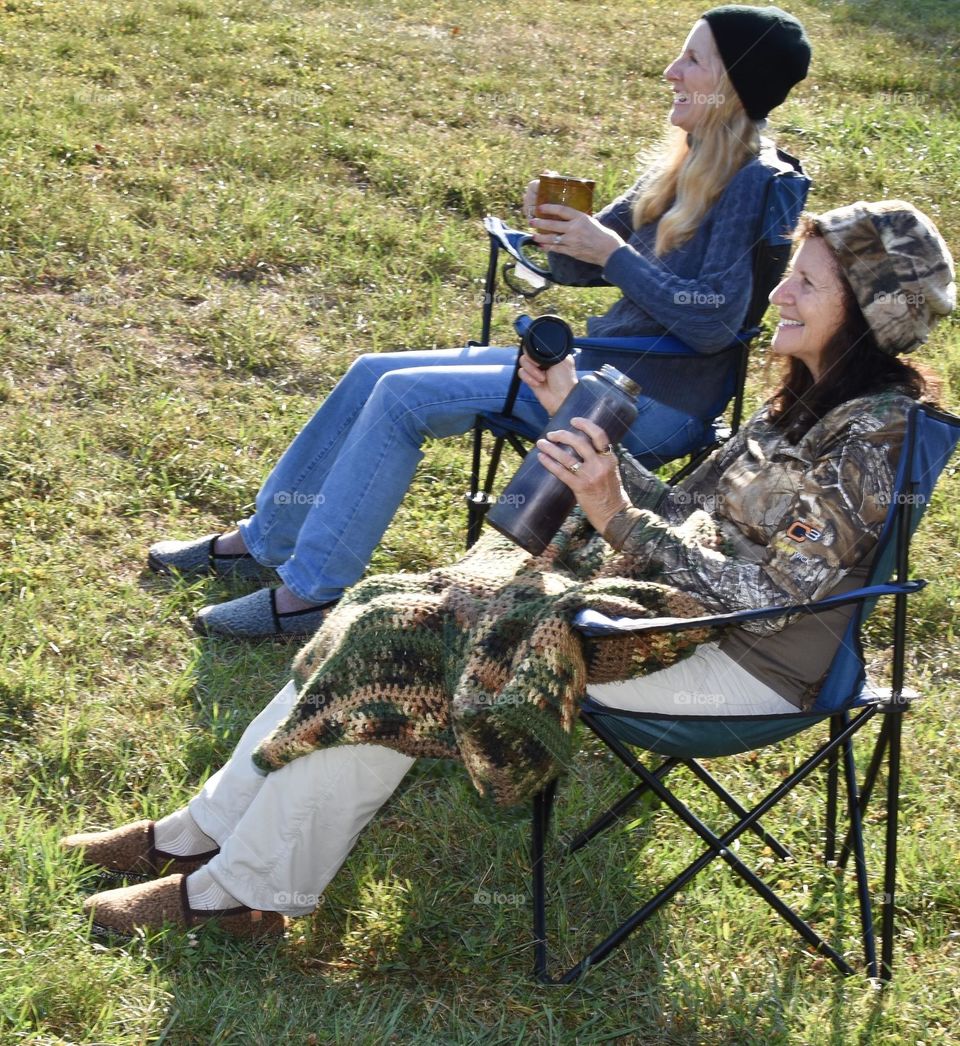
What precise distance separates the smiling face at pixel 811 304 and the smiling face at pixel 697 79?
967mm

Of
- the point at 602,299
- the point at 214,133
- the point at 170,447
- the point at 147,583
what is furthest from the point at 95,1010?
the point at 214,133

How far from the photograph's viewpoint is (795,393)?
2688 mm

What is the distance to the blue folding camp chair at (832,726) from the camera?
7.67ft

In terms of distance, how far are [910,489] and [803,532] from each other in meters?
0.20

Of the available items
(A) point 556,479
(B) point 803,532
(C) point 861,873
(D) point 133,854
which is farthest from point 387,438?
(C) point 861,873

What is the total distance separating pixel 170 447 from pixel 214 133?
2615mm

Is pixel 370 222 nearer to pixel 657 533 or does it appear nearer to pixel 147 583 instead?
pixel 147 583

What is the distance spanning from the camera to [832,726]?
2723 mm

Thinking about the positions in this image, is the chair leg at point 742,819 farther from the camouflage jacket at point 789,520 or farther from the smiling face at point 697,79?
the smiling face at point 697,79

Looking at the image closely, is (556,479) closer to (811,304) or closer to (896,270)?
(811,304)

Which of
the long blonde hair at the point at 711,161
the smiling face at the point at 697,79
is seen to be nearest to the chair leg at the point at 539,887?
the long blonde hair at the point at 711,161

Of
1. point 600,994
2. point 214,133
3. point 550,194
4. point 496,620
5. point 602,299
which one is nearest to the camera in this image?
point 496,620

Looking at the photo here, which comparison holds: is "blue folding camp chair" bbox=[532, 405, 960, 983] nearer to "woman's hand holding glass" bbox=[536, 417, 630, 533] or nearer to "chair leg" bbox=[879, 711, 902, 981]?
"chair leg" bbox=[879, 711, 902, 981]

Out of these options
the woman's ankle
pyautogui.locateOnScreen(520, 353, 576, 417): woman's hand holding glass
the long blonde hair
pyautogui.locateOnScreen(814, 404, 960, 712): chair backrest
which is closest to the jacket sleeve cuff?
pyautogui.locateOnScreen(520, 353, 576, 417): woman's hand holding glass
